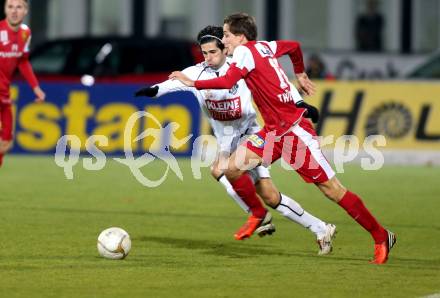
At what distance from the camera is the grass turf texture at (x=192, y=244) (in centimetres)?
924

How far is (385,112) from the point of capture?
2145cm

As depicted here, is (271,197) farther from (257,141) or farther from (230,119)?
(230,119)

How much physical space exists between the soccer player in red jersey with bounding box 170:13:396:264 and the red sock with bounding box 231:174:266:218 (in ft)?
2.59

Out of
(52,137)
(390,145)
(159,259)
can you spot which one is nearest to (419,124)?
(390,145)

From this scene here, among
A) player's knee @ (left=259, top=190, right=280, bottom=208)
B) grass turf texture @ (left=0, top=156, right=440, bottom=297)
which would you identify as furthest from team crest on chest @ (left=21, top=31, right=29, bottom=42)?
player's knee @ (left=259, top=190, right=280, bottom=208)

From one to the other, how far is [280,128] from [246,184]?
48.3 inches

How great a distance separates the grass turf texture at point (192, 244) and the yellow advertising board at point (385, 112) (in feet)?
9.08

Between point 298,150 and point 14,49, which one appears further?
point 14,49

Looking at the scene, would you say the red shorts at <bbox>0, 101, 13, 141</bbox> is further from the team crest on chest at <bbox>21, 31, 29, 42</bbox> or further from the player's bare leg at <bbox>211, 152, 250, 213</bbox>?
the player's bare leg at <bbox>211, 152, 250, 213</bbox>

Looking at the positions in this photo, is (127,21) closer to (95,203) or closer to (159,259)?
(95,203)

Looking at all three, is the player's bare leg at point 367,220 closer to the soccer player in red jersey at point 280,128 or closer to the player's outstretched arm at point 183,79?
the soccer player in red jersey at point 280,128

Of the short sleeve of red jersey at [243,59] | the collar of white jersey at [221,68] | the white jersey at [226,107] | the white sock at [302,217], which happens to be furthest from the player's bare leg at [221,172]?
the short sleeve of red jersey at [243,59]

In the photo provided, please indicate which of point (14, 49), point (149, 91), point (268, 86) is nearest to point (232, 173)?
point (268, 86)

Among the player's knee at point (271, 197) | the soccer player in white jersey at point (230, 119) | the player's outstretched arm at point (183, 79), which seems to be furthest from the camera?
the player's knee at point (271, 197)
